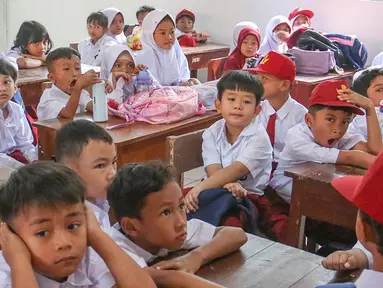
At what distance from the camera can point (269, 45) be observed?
629 centimetres

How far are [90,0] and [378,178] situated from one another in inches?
278

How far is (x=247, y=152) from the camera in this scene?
2.55 meters

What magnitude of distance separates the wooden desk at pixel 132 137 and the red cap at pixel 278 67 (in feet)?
1.68

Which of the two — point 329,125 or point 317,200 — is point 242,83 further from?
point 317,200

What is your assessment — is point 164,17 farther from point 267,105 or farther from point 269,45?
point 269,45

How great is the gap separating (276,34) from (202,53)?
2.83ft

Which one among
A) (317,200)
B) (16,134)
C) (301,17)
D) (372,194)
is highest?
(301,17)

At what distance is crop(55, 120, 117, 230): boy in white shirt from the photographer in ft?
6.25

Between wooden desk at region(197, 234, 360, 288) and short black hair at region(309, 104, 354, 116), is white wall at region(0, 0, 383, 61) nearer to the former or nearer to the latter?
short black hair at region(309, 104, 354, 116)

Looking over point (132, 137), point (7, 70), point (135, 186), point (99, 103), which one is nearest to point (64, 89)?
point (7, 70)

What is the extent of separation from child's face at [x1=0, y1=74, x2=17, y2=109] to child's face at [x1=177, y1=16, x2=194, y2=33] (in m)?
4.20

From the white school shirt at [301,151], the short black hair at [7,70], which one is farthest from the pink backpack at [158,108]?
the white school shirt at [301,151]

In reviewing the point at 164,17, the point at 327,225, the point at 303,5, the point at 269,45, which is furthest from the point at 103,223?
the point at 303,5

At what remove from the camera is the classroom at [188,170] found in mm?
1250
